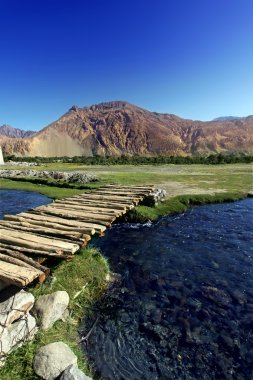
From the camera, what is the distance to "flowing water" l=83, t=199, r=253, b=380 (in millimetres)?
8633

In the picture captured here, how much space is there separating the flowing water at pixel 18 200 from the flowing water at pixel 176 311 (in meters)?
12.6

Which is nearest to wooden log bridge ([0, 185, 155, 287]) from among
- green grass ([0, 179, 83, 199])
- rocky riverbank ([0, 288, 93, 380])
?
rocky riverbank ([0, 288, 93, 380])

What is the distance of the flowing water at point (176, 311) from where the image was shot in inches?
340

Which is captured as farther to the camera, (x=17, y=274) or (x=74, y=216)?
(x=74, y=216)

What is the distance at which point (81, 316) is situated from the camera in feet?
35.1

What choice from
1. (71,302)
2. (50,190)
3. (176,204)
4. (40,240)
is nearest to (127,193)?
(176,204)

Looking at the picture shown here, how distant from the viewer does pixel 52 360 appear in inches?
314

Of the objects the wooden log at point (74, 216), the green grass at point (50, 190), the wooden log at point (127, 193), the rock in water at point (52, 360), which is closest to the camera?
the rock in water at point (52, 360)

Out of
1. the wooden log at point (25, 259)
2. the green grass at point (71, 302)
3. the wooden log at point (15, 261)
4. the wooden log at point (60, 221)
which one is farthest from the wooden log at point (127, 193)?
the wooden log at point (15, 261)

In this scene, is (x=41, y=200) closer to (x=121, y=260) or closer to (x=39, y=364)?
(x=121, y=260)

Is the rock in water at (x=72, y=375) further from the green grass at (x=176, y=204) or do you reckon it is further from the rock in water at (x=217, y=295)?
the green grass at (x=176, y=204)

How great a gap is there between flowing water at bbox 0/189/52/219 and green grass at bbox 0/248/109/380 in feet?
50.4

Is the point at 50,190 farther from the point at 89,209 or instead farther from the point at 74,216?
the point at 74,216

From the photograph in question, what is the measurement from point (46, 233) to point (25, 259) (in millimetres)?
2675
